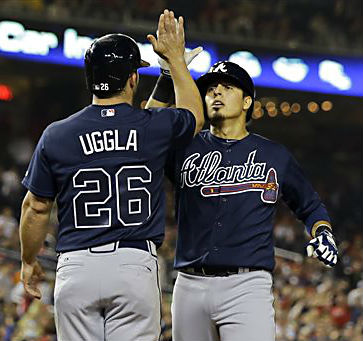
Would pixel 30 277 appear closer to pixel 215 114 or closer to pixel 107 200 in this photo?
pixel 107 200

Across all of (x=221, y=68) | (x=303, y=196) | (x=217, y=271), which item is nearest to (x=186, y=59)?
(x=221, y=68)

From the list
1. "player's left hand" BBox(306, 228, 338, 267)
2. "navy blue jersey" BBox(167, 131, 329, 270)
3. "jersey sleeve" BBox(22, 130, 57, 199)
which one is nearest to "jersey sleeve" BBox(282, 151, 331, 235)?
"navy blue jersey" BBox(167, 131, 329, 270)

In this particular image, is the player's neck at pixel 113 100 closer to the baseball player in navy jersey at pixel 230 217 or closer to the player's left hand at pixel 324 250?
the baseball player in navy jersey at pixel 230 217

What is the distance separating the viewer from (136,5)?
16.4 meters

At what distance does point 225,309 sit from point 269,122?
17.2 metres

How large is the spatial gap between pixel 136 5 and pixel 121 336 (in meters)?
13.6

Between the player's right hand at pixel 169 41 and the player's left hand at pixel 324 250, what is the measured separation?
41.4 inches

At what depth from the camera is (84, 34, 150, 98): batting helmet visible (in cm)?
359

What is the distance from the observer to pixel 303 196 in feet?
13.7

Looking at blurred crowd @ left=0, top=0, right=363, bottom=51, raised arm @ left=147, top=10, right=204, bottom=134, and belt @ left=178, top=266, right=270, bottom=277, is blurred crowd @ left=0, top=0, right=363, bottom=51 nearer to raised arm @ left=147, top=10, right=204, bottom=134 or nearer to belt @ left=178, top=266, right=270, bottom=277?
raised arm @ left=147, top=10, right=204, bottom=134

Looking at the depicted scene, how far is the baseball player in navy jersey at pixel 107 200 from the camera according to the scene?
344 centimetres

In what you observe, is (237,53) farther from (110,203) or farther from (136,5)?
(110,203)

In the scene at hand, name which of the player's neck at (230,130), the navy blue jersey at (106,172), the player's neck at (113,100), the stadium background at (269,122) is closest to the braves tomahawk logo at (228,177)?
the player's neck at (230,130)

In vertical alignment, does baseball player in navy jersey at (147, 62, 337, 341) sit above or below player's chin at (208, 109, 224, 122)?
below
